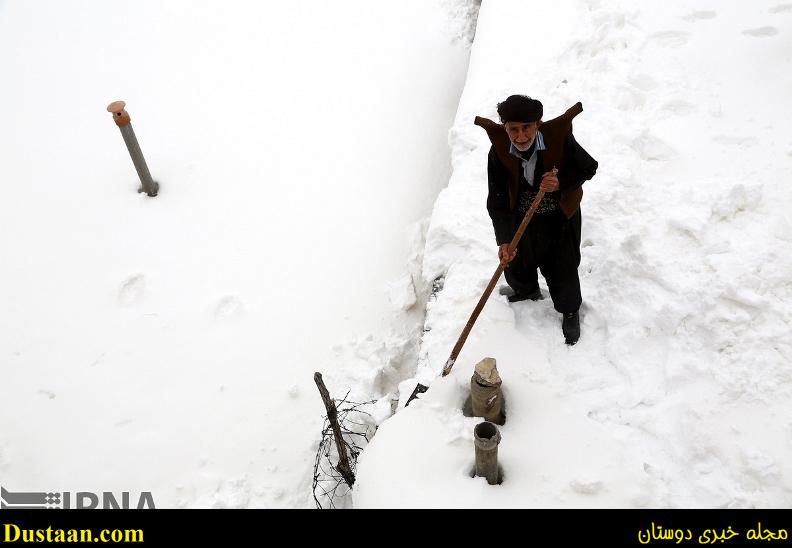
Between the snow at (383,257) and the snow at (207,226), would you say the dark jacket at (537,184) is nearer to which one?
the snow at (383,257)

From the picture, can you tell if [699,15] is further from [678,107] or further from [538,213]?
[538,213]

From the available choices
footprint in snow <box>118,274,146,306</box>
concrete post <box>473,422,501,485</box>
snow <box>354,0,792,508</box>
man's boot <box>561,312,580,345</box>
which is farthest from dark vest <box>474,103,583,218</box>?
footprint in snow <box>118,274,146,306</box>

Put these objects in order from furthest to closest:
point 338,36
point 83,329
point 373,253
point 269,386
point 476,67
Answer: point 338,36 → point 476,67 → point 373,253 → point 83,329 → point 269,386

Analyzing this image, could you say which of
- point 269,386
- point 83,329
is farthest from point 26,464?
point 269,386

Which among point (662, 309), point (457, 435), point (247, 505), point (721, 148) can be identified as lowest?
point (247, 505)

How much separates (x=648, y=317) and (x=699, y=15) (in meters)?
3.45

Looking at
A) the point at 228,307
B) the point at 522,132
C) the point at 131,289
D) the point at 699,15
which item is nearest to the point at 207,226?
the point at 131,289

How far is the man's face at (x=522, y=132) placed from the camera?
2.34 m

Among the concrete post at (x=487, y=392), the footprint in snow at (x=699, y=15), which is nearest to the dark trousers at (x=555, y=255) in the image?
the concrete post at (x=487, y=392)

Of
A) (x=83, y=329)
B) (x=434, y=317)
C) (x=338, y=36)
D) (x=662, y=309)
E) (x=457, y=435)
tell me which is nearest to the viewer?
(x=457, y=435)

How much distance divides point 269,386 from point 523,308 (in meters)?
2.03

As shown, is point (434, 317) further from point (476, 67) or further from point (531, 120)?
point (476, 67)

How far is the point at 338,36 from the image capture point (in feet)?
22.1

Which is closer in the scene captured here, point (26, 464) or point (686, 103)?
point (26, 464)
